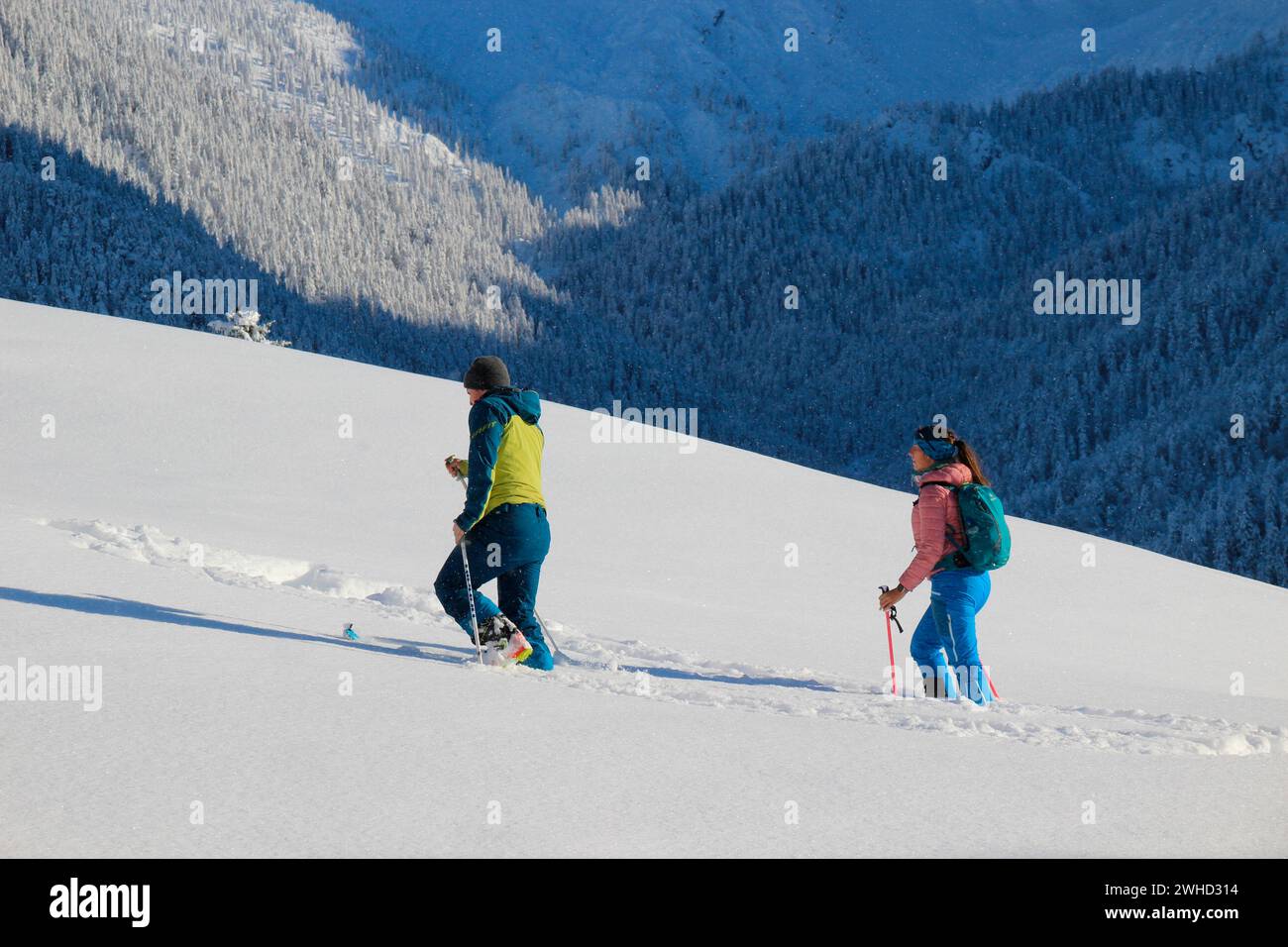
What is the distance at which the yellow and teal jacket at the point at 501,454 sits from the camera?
608cm

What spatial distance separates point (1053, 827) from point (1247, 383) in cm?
14865

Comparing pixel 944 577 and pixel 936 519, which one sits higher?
pixel 936 519

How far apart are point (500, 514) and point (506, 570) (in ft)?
1.02

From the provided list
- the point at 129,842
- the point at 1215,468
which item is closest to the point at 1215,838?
the point at 129,842

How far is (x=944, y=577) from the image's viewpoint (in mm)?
7098

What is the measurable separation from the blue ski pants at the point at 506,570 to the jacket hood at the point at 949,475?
2.10 m

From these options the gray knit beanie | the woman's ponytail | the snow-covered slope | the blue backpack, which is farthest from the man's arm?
the woman's ponytail

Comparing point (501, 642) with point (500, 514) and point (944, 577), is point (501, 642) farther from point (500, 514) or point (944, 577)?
point (944, 577)

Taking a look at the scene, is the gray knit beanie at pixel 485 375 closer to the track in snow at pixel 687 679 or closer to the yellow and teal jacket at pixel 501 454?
the yellow and teal jacket at pixel 501 454

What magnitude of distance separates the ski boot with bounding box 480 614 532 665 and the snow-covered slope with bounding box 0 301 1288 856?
131 mm

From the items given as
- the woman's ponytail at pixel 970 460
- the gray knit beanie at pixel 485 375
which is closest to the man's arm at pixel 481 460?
the gray knit beanie at pixel 485 375

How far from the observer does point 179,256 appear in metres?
152

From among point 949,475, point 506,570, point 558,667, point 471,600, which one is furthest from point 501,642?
point 949,475
